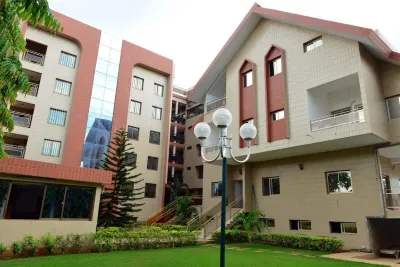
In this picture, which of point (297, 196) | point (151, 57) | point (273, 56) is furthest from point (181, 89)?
point (297, 196)

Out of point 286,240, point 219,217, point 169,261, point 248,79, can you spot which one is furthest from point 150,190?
point 169,261

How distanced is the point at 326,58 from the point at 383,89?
9.67ft

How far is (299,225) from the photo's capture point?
49.4ft

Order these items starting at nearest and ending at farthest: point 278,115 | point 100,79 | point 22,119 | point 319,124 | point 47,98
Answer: point 319,124
point 278,115
point 22,119
point 47,98
point 100,79

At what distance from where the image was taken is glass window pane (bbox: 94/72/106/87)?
22.8 metres

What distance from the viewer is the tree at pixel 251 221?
51.2ft

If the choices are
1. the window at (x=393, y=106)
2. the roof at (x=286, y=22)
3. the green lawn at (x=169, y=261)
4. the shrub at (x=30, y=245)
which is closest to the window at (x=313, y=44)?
the roof at (x=286, y=22)

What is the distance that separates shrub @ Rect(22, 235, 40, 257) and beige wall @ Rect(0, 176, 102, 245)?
775 millimetres

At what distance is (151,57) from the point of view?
26562mm

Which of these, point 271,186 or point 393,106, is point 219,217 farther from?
point 393,106

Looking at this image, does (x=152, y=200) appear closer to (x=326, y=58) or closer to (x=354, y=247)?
(x=354, y=247)

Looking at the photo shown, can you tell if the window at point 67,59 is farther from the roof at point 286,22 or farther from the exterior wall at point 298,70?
the exterior wall at point 298,70

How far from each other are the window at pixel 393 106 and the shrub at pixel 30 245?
15316 mm

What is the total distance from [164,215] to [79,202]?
11.6m
